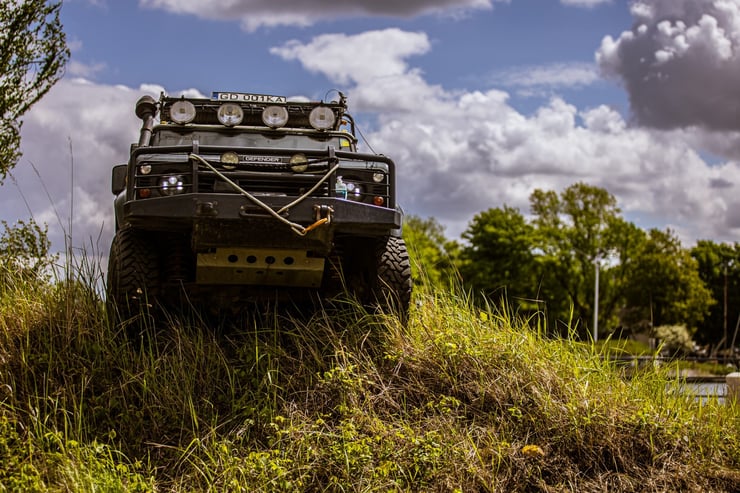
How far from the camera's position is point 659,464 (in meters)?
5.90

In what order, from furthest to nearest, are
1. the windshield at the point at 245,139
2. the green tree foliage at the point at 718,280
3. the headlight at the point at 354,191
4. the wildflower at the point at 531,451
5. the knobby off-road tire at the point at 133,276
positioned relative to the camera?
the green tree foliage at the point at 718,280 → the windshield at the point at 245,139 → the knobby off-road tire at the point at 133,276 → the headlight at the point at 354,191 → the wildflower at the point at 531,451

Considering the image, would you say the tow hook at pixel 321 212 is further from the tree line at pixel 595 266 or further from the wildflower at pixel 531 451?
the tree line at pixel 595 266

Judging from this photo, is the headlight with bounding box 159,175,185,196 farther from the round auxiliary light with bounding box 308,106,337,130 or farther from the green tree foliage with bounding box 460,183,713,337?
the green tree foliage with bounding box 460,183,713,337

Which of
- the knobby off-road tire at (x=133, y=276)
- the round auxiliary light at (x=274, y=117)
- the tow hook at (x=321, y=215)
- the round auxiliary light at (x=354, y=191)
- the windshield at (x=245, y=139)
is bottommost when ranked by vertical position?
the knobby off-road tire at (x=133, y=276)

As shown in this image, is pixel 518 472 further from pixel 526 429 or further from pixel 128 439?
pixel 128 439

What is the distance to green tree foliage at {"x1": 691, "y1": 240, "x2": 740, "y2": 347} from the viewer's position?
154 feet

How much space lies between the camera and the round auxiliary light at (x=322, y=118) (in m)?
7.29

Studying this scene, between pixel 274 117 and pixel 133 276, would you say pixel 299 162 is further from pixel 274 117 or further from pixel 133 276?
pixel 133 276

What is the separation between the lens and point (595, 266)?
46281mm

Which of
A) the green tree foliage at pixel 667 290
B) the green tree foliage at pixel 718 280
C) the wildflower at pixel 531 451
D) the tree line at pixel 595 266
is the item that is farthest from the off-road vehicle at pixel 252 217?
the green tree foliage at pixel 718 280

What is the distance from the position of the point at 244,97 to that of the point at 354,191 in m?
2.08

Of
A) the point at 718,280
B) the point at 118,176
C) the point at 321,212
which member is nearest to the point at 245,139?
the point at 118,176

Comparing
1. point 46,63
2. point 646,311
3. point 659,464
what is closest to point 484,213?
point 646,311

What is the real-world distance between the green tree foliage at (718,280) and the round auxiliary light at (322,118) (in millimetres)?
42973
